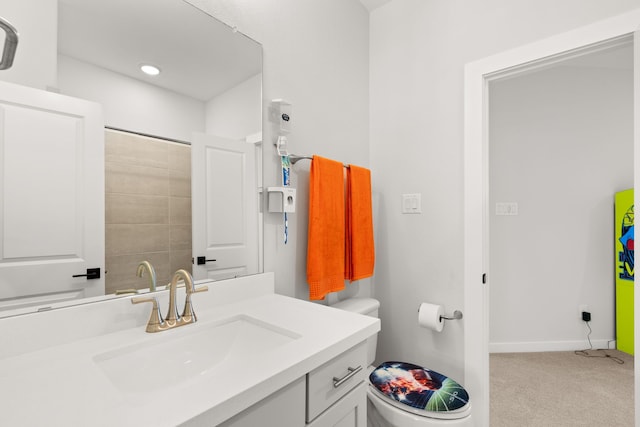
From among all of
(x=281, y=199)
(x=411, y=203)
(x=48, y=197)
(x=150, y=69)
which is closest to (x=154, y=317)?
(x=48, y=197)

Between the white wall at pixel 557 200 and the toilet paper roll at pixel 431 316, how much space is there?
1.44 m

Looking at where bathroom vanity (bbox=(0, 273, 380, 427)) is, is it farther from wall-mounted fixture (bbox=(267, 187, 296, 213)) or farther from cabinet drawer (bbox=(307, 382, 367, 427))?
wall-mounted fixture (bbox=(267, 187, 296, 213))

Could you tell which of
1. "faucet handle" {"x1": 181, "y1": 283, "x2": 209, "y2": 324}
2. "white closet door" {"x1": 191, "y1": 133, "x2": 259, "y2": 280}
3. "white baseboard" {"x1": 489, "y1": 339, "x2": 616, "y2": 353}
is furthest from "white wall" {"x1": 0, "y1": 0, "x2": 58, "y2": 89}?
"white baseboard" {"x1": 489, "y1": 339, "x2": 616, "y2": 353}

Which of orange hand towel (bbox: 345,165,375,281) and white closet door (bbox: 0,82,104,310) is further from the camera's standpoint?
orange hand towel (bbox: 345,165,375,281)

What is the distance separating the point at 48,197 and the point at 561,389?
2.97 metres

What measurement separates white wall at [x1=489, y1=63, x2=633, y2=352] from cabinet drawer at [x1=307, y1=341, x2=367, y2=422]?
2320mm

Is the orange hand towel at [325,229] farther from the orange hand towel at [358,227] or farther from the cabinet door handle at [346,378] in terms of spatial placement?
the cabinet door handle at [346,378]

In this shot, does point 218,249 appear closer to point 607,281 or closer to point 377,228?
point 377,228

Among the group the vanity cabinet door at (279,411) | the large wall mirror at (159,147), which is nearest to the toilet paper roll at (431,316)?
the large wall mirror at (159,147)

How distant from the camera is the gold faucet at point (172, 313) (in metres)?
0.88

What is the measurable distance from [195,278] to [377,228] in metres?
1.23

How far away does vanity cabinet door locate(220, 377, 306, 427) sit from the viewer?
597 mm

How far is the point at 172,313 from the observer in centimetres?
93

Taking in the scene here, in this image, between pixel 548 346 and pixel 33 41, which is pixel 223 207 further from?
pixel 548 346
